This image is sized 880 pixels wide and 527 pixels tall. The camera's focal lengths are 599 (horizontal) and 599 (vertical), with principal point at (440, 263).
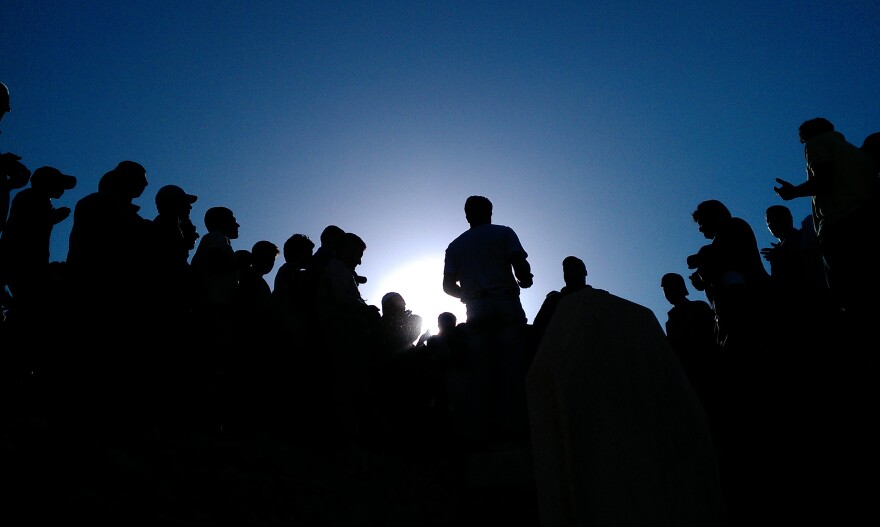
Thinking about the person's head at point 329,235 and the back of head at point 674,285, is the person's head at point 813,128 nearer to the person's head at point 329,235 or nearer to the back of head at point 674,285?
the back of head at point 674,285

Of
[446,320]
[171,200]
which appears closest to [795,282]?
[446,320]

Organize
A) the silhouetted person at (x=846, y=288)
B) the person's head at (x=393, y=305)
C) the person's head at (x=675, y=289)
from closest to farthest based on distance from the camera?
the silhouetted person at (x=846, y=288), the person's head at (x=675, y=289), the person's head at (x=393, y=305)

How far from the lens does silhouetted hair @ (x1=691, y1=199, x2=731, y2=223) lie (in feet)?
17.5

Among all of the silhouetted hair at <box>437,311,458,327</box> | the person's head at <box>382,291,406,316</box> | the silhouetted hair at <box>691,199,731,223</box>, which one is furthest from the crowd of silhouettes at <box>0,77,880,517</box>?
the silhouetted hair at <box>437,311,458,327</box>

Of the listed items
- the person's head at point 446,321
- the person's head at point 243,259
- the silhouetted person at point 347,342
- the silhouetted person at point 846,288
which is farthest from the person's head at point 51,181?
the silhouetted person at point 846,288

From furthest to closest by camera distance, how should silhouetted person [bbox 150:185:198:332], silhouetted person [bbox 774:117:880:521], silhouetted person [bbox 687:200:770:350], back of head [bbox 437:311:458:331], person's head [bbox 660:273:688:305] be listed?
1. back of head [bbox 437:311:458:331]
2. person's head [bbox 660:273:688:305]
3. silhouetted person [bbox 687:200:770:350]
4. silhouetted person [bbox 150:185:198:332]
5. silhouetted person [bbox 774:117:880:521]

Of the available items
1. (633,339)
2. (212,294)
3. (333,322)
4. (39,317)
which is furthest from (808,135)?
(39,317)

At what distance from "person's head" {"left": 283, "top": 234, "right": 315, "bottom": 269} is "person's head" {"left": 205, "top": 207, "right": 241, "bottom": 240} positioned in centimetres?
54

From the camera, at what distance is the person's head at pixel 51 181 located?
4919 millimetres

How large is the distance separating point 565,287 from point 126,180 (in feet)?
13.0

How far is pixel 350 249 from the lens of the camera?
5715 millimetres

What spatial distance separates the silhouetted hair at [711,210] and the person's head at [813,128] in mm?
810

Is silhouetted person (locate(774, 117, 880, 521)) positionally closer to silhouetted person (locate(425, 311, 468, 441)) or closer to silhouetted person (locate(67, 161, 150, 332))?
silhouetted person (locate(425, 311, 468, 441))

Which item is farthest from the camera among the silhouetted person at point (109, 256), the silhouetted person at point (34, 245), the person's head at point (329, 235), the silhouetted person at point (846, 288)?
the person's head at point (329, 235)
